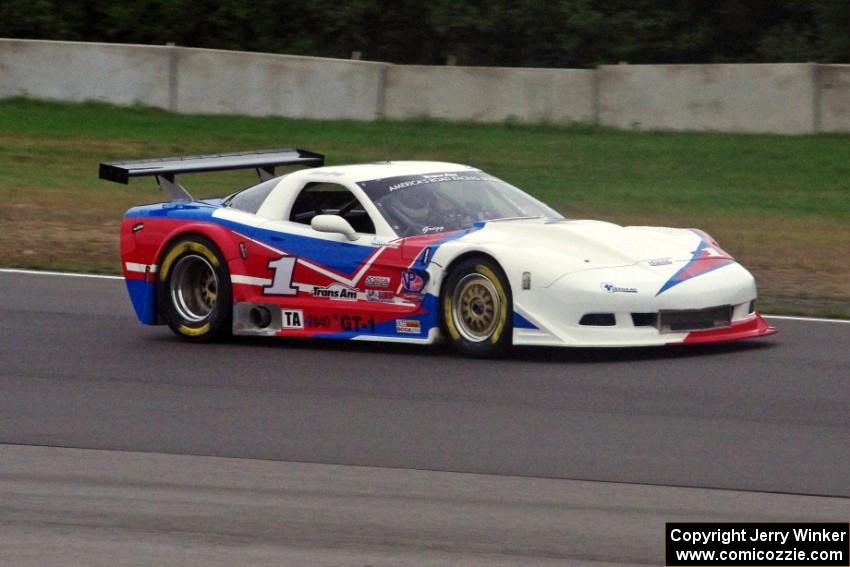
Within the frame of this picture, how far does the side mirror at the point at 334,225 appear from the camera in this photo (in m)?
10.6

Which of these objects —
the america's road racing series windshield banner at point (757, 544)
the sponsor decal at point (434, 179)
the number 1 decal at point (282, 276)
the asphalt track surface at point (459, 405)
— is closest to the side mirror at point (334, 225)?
the number 1 decal at point (282, 276)

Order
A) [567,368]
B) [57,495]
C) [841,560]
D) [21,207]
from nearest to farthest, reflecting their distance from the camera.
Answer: [841,560]
[57,495]
[567,368]
[21,207]

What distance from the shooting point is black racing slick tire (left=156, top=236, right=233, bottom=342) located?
11.3 meters

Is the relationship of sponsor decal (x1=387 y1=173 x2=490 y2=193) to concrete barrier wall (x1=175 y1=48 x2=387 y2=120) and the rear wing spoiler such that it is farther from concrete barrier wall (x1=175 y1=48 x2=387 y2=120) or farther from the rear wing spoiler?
concrete barrier wall (x1=175 y1=48 x2=387 y2=120)

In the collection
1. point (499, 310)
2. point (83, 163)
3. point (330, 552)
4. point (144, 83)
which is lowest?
point (330, 552)

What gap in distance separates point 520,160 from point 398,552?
55.1ft

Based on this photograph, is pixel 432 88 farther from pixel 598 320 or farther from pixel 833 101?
pixel 598 320

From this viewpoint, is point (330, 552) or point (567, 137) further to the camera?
point (567, 137)

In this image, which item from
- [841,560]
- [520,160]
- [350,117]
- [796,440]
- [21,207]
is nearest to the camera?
[841,560]

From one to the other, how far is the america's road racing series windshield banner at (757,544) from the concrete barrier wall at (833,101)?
16956mm

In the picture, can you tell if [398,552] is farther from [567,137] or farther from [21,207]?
[567,137]

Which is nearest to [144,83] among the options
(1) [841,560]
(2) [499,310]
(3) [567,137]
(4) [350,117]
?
(4) [350,117]

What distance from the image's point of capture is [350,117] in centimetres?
2528

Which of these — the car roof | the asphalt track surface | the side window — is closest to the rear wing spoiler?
the side window
